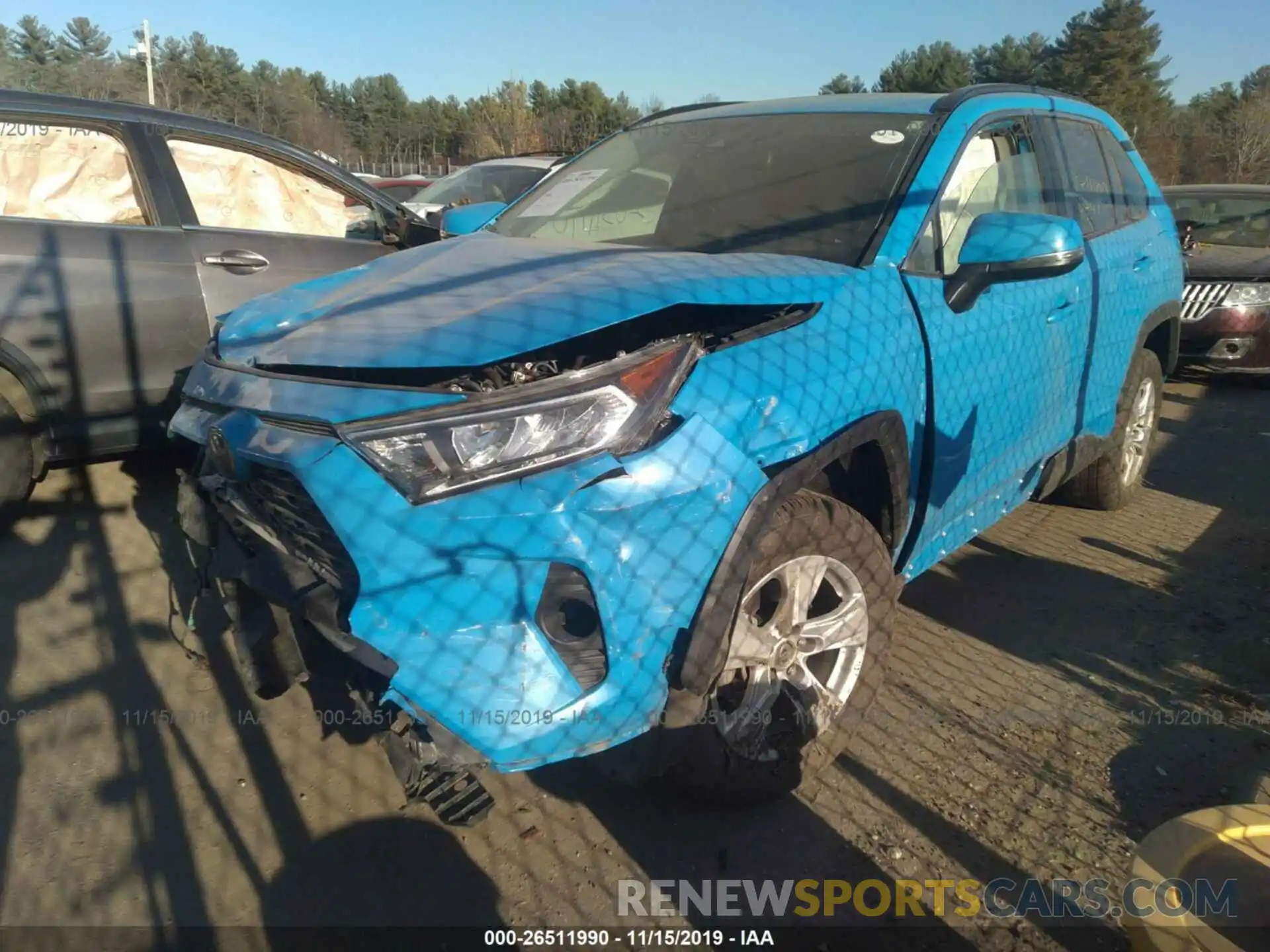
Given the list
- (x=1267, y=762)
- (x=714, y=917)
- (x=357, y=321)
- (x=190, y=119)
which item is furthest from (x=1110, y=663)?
(x=190, y=119)

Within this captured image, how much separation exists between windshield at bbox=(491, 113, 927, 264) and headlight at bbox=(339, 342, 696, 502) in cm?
112

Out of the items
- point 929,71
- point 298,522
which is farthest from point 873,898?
point 929,71

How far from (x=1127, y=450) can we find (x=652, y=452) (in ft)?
12.1

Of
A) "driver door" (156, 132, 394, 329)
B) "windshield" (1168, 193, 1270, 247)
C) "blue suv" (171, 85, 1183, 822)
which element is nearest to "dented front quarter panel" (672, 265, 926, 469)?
"blue suv" (171, 85, 1183, 822)

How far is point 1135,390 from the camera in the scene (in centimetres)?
435

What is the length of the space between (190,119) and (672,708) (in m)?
3.93

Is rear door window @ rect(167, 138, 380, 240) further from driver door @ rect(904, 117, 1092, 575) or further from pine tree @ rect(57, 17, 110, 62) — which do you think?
pine tree @ rect(57, 17, 110, 62)

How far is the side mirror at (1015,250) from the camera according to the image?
8.96ft

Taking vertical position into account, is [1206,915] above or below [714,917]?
above

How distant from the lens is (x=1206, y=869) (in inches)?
75.7

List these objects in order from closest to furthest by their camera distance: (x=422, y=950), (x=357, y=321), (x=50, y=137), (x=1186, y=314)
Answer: (x=422, y=950)
(x=357, y=321)
(x=50, y=137)
(x=1186, y=314)

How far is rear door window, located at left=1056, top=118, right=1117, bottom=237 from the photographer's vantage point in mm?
3908

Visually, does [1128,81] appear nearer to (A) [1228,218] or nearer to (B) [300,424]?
(A) [1228,218]

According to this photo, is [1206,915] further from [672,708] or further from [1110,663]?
[1110,663]
